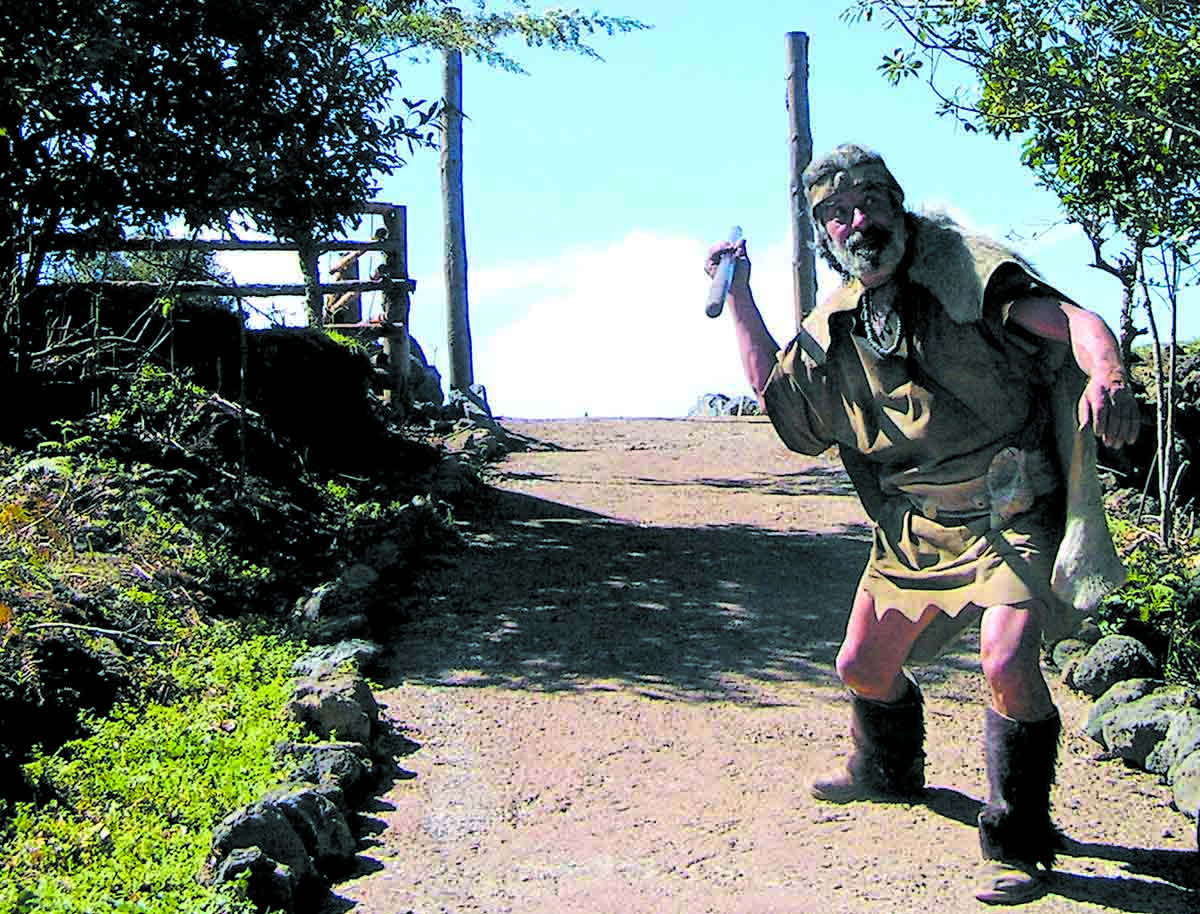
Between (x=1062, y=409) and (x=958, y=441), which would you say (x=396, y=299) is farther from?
(x=1062, y=409)

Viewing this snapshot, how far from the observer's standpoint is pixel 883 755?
4.71 metres

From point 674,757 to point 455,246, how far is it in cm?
1225

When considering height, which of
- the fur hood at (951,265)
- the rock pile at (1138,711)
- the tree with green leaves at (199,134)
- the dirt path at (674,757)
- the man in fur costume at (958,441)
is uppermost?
the tree with green leaves at (199,134)

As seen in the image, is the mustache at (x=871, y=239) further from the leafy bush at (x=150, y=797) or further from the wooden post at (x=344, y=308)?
the wooden post at (x=344, y=308)

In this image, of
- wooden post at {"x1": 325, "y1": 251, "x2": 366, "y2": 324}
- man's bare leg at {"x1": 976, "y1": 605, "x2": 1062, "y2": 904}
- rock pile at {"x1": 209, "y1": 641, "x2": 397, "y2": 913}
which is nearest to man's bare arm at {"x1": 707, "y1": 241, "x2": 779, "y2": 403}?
man's bare leg at {"x1": 976, "y1": 605, "x2": 1062, "y2": 904}

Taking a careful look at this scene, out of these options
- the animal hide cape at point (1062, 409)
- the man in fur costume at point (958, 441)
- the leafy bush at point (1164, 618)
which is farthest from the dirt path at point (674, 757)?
the animal hide cape at point (1062, 409)

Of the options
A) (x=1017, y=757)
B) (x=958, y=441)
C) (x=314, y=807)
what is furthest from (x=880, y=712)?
(x=314, y=807)

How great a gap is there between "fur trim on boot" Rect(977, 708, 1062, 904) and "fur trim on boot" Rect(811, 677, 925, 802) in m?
0.55

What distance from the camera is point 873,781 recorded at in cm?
477

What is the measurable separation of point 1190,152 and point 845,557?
2.75 meters

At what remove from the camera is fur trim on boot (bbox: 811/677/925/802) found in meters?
4.64

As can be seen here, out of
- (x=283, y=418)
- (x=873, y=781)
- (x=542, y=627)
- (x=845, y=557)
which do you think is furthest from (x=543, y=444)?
(x=873, y=781)

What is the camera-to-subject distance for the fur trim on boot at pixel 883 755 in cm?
464

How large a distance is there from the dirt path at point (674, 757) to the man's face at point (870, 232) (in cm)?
161
